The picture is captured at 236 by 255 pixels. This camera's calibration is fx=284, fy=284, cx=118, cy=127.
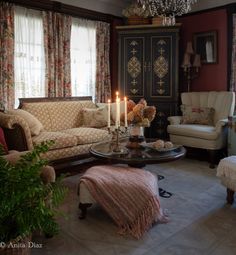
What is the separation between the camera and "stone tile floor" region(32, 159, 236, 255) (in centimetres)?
202

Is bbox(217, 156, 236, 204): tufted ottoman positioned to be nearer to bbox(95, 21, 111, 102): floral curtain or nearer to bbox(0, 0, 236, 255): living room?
bbox(0, 0, 236, 255): living room

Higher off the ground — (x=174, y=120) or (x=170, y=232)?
(x=174, y=120)

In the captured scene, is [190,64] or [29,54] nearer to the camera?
[29,54]

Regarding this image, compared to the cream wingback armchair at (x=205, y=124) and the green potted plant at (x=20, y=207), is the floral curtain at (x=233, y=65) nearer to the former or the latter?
the cream wingback armchair at (x=205, y=124)

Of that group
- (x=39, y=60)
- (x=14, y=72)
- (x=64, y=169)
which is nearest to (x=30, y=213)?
(x=64, y=169)

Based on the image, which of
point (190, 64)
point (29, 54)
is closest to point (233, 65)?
point (190, 64)

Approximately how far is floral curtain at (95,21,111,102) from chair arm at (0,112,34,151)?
239cm

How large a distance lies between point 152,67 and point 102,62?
0.96m

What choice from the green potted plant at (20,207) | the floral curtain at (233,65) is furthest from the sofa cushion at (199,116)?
the green potted plant at (20,207)

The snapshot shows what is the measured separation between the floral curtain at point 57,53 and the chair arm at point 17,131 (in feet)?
5.13

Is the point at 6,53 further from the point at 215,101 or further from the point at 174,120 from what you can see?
the point at 215,101

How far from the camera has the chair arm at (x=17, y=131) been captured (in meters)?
3.06

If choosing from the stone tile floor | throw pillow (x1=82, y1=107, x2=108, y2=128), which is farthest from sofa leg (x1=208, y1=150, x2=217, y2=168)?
throw pillow (x1=82, y1=107, x2=108, y2=128)

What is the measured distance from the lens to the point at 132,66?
17.0 feet
